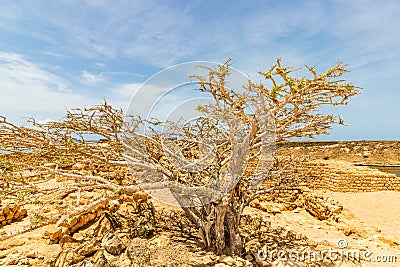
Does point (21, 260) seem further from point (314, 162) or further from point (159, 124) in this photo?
point (314, 162)

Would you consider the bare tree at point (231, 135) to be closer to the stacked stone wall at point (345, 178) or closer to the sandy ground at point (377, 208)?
the sandy ground at point (377, 208)

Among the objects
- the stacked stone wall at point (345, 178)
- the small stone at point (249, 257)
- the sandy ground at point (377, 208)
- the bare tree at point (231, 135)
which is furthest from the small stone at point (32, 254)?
the stacked stone wall at point (345, 178)

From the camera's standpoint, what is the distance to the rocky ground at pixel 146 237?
138 inches

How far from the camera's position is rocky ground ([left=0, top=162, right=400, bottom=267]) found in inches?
138

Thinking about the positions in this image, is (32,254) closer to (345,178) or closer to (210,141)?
(210,141)

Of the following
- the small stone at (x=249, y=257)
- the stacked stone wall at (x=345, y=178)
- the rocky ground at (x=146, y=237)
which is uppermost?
the stacked stone wall at (x=345, y=178)

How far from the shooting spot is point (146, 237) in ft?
15.1

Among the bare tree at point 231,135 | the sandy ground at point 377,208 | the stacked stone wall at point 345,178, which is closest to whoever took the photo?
the bare tree at point 231,135

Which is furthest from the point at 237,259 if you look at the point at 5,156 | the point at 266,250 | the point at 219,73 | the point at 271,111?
the point at 5,156

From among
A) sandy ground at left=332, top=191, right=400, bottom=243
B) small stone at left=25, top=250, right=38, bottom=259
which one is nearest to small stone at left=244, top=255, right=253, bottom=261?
small stone at left=25, top=250, right=38, bottom=259

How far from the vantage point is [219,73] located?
3420 millimetres

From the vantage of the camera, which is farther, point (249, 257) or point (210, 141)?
point (210, 141)

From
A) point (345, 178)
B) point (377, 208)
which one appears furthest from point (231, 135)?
point (345, 178)

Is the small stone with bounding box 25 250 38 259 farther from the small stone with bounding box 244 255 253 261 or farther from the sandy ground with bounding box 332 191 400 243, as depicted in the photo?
the sandy ground with bounding box 332 191 400 243
